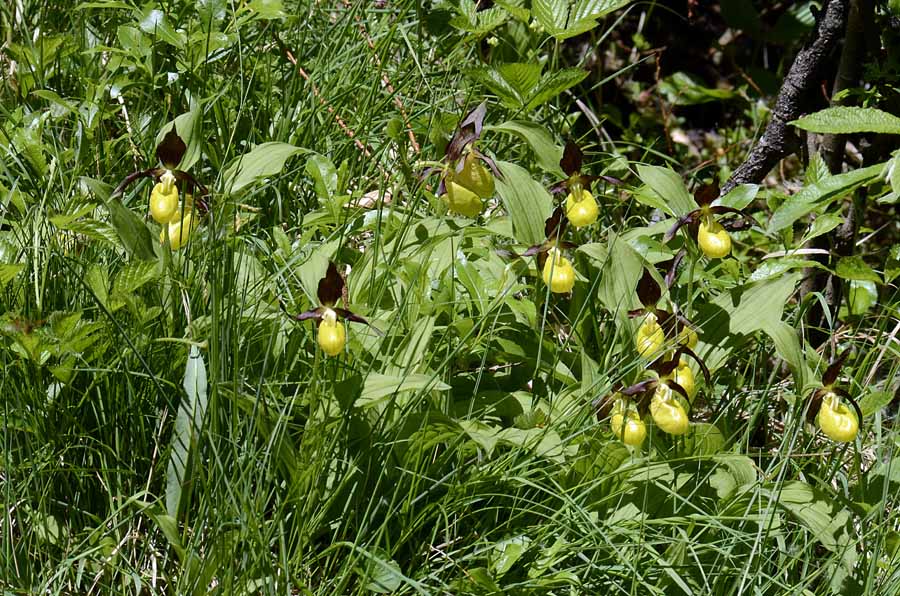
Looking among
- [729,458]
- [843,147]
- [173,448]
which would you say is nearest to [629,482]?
[729,458]

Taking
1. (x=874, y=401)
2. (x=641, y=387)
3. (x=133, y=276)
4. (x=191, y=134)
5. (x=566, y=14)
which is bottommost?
(x=874, y=401)

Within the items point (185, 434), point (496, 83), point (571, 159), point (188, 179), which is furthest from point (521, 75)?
point (185, 434)

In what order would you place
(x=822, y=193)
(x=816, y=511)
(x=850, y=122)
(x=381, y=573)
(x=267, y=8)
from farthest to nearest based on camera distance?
(x=267, y=8) < (x=822, y=193) < (x=850, y=122) < (x=816, y=511) < (x=381, y=573)

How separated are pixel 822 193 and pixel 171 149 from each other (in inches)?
39.6

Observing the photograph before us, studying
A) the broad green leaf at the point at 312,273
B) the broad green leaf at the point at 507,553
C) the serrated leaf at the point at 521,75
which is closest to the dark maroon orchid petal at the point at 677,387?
the broad green leaf at the point at 507,553

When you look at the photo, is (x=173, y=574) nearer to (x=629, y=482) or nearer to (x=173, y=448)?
(x=173, y=448)

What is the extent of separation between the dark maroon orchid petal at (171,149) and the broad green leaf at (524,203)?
1.53ft

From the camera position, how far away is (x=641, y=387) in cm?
126

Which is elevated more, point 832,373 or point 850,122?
point 850,122

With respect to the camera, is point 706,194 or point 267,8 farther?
point 267,8

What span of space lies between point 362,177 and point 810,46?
37.9 inches

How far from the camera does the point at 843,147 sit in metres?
1.97

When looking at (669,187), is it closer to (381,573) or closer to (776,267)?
(776,267)

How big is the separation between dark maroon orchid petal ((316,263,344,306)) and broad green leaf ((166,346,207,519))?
0.18 m
